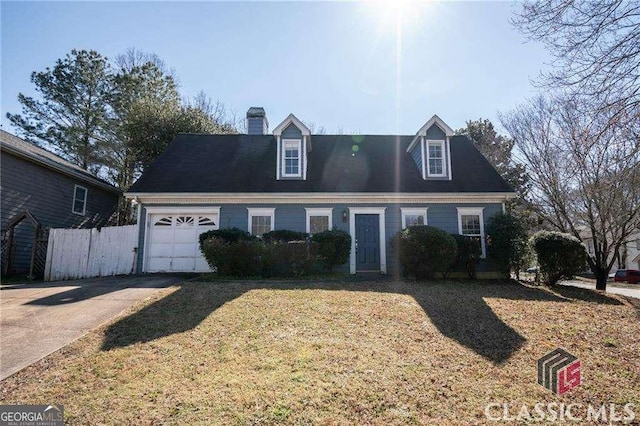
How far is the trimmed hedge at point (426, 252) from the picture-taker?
34.5 feet

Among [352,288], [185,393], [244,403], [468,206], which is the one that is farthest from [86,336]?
[468,206]

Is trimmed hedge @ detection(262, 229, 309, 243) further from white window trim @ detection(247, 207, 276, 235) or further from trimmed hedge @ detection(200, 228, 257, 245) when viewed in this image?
white window trim @ detection(247, 207, 276, 235)

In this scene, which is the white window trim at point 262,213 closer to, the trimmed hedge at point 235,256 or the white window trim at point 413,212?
the trimmed hedge at point 235,256

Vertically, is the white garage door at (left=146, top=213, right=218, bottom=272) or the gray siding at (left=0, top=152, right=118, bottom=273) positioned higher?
the gray siding at (left=0, top=152, right=118, bottom=273)

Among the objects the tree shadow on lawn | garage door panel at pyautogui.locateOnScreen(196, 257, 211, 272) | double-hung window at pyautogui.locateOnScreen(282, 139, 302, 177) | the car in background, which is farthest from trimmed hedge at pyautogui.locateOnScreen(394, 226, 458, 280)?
the car in background

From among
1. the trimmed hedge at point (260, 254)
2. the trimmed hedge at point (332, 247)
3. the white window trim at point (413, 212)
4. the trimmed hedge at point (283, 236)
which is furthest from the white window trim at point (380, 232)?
the trimmed hedge at point (283, 236)

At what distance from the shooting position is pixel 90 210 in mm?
17031

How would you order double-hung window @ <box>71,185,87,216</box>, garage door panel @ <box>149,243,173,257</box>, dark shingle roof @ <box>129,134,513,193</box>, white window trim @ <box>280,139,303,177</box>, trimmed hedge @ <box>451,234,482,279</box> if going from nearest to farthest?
trimmed hedge @ <box>451,234,482,279</box> < garage door panel @ <box>149,243,173,257</box> < dark shingle roof @ <box>129,134,513,193</box> < white window trim @ <box>280,139,303,177</box> < double-hung window @ <box>71,185,87,216</box>

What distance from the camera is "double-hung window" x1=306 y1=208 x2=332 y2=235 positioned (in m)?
13.1

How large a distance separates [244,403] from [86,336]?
11.4 feet

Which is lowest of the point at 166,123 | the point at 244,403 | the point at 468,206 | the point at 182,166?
the point at 244,403

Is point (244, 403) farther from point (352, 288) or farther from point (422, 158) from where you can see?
point (422, 158)

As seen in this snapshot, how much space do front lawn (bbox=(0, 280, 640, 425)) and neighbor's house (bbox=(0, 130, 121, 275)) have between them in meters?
9.59

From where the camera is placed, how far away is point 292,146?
46.4ft
